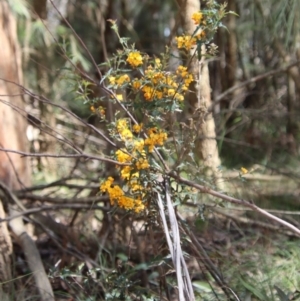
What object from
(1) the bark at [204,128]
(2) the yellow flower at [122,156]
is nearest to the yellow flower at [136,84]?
(2) the yellow flower at [122,156]

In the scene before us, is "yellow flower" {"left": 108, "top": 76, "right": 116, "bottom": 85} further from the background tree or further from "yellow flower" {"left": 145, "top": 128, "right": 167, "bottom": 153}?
"yellow flower" {"left": 145, "top": 128, "right": 167, "bottom": 153}

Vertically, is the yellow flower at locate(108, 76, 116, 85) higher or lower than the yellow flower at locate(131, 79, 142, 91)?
higher

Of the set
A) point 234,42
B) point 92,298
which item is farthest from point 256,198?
point 234,42

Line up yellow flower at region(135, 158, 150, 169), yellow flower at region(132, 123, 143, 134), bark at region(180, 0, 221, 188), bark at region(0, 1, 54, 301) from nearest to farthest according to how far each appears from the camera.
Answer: yellow flower at region(135, 158, 150, 169), yellow flower at region(132, 123, 143, 134), bark at region(0, 1, 54, 301), bark at region(180, 0, 221, 188)

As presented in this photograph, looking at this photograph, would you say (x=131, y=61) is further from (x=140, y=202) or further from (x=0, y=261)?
(x=0, y=261)

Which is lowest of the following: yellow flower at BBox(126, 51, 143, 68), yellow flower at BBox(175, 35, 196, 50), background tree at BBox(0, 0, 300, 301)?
background tree at BBox(0, 0, 300, 301)

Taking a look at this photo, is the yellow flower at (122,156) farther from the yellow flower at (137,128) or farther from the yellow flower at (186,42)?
the yellow flower at (186,42)

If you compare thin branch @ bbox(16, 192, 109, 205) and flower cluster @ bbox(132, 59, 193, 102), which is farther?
thin branch @ bbox(16, 192, 109, 205)

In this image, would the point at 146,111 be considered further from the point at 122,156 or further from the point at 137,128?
the point at 122,156

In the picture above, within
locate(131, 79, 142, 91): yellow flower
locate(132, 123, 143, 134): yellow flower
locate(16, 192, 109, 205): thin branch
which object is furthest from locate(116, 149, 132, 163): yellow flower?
locate(16, 192, 109, 205): thin branch

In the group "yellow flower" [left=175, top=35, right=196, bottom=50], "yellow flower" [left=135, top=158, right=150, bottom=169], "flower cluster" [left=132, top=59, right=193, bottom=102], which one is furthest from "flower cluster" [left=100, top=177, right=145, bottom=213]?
"yellow flower" [left=175, top=35, right=196, bottom=50]

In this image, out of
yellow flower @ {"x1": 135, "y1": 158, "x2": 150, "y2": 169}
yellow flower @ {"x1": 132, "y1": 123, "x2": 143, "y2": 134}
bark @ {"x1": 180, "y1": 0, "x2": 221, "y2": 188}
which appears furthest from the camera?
bark @ {"x1": 180, "y1": 0, "x2": 221, "y2": 188}

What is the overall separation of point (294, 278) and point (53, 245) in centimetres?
125

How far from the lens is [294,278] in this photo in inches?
97.2
